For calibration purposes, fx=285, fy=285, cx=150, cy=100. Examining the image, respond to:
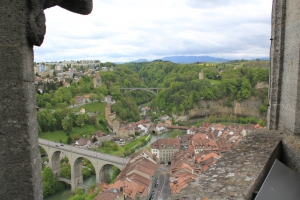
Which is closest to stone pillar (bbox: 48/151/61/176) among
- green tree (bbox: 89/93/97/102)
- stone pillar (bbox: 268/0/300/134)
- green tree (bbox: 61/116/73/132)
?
green tree (bbox: 61/116/73/132)

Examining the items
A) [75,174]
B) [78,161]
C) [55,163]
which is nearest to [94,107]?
[55,163]

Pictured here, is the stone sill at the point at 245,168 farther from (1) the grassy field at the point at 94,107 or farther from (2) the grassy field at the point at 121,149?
(1) the grassy field at the point at 94,107

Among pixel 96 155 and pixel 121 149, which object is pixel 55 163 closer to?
pixel 96 155

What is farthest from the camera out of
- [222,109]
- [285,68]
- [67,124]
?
[222,109]

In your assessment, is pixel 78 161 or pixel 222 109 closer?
pixel 78 161

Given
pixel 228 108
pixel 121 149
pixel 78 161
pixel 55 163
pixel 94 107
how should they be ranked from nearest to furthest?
pixel 78 161 < pixel 55 163 < pixel 121 149 < pixel 94 107 < pixel 228 108

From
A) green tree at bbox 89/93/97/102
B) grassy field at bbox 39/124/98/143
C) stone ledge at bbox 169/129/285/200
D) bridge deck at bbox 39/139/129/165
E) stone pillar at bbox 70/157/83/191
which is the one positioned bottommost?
stone pillar at bbox 70/157/83/191

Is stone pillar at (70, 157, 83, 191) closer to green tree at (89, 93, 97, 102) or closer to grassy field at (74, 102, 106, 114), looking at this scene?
grassy field at (74, 102, 106, 114)
